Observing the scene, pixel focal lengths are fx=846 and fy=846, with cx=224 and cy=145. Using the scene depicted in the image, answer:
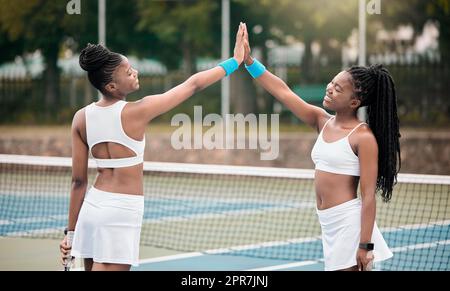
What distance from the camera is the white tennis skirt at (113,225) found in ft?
16.4

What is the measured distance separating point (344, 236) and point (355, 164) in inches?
17.5

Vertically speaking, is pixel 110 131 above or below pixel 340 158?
above

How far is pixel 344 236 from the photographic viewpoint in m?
5.17

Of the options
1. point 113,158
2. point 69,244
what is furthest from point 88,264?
point 113,158

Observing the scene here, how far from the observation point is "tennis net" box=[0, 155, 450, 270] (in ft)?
31.8

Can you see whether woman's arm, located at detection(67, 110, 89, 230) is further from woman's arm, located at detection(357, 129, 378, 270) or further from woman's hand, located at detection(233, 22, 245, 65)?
woman's arm, located at detection(357, 129, 378, 270)

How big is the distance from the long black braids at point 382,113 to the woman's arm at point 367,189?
0.19m

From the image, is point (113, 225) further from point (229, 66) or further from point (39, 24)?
point (39, 24)

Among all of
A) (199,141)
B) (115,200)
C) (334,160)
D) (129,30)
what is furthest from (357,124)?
(129,30)

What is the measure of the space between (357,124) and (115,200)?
1566 mm

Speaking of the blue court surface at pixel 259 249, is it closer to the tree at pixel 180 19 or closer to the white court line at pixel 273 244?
the white court line at pixel 273 244

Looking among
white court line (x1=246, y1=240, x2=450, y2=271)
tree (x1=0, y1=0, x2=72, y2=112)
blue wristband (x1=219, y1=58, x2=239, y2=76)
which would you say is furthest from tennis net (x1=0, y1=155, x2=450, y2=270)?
tree (x1=0, y1=0, x2=72, y2=112)
